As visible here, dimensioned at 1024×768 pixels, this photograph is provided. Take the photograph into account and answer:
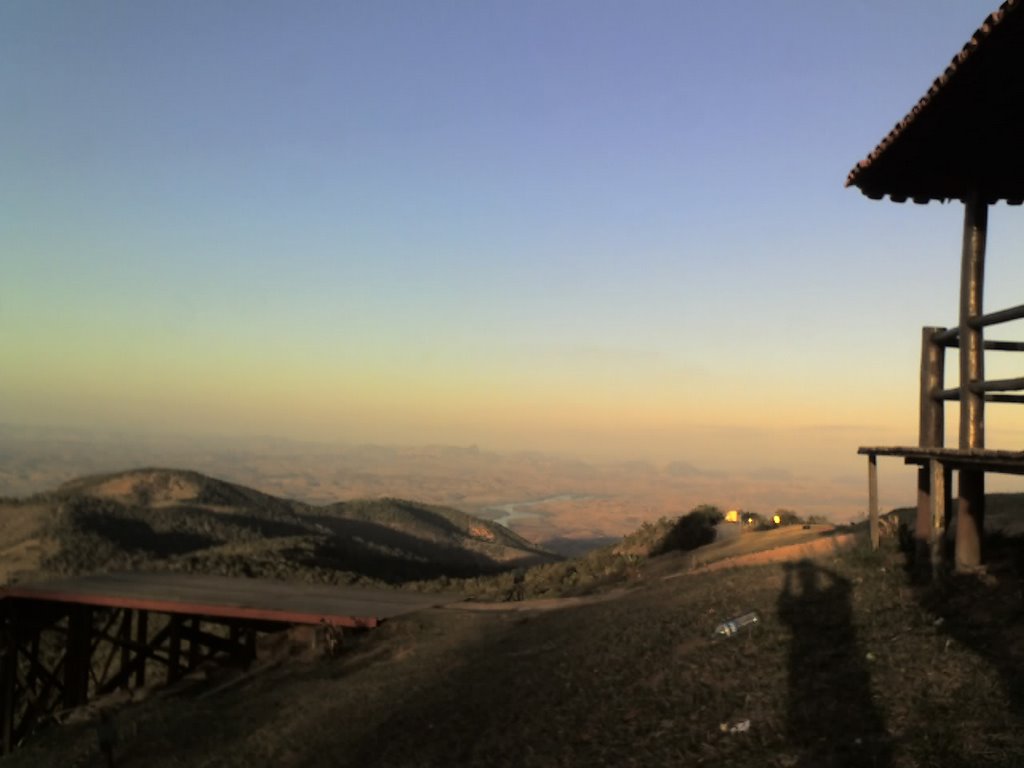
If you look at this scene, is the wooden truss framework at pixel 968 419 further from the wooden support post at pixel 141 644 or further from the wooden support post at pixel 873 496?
the wooden support post at pixel 141 644

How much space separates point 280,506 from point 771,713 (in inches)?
2037

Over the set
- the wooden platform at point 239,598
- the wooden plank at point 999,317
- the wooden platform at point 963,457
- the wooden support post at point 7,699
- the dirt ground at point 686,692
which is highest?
the wooden plank at point 999,317

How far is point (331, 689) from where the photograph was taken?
1155cm

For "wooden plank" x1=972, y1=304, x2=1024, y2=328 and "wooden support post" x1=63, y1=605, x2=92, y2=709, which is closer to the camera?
"wooden plank" x1=972, y1=304, x2=1024, y2=328

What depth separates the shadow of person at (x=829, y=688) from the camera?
5277 millimetres

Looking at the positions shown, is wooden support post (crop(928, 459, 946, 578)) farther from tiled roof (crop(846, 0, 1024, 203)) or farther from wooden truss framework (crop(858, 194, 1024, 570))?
tiled roof (crop(846, 0, 1024, 203))

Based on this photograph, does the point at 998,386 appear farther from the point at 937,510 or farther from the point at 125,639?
the point at 125,639

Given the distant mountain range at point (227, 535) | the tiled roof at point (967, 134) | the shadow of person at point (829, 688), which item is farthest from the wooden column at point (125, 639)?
the tiled roof at point (967, 134)

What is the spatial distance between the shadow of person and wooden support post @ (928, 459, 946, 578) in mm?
1035

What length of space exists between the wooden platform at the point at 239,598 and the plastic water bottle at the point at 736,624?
7729 millimetres

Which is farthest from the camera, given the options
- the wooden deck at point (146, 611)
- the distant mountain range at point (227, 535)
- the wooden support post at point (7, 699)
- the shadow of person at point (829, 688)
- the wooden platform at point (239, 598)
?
the distant mountain range at point (227, 535)

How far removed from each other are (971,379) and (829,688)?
379 centimetres

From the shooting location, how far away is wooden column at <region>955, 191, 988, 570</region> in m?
8.29

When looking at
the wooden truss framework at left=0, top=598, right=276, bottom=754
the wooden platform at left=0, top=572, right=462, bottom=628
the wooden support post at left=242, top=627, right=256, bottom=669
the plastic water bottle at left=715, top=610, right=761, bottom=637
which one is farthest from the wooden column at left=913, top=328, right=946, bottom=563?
the wooden support post at left=242, top=627, right=256, bottom=669
